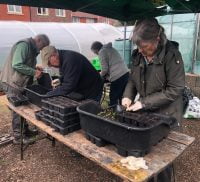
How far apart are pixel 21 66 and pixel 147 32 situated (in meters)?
2.09

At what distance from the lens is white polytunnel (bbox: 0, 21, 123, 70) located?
8.60 metres

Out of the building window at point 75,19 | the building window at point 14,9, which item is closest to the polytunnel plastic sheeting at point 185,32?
the building window at point 14,9

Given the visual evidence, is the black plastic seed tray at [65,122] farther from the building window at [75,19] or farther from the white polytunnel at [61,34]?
the building window at [75,19]

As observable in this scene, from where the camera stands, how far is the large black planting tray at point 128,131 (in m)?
1.53

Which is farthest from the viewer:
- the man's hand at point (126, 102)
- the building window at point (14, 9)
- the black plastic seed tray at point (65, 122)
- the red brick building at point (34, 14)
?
the building window at point (14, 9)

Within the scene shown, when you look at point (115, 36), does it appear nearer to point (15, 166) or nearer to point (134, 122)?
point (15, 166)

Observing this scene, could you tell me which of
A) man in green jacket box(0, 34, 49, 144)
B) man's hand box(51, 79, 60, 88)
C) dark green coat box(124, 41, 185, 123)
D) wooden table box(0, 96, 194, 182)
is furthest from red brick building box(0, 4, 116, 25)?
wooden table box(0, 96, 194, 182)

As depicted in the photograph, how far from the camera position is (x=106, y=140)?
1760 millimetres

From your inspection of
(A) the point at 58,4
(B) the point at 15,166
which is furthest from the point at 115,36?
(B) the point at 15,166

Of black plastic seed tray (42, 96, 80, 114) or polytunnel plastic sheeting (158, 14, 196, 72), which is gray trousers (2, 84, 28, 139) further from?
polytunnel plastic sheeting (158, 14, 196, 72)

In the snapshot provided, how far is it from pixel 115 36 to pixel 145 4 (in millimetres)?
9085

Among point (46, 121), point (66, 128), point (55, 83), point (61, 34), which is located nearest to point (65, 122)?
point (66, 128)

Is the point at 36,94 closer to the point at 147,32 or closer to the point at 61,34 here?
the point at 147,32

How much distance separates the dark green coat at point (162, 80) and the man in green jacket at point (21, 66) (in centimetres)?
179
